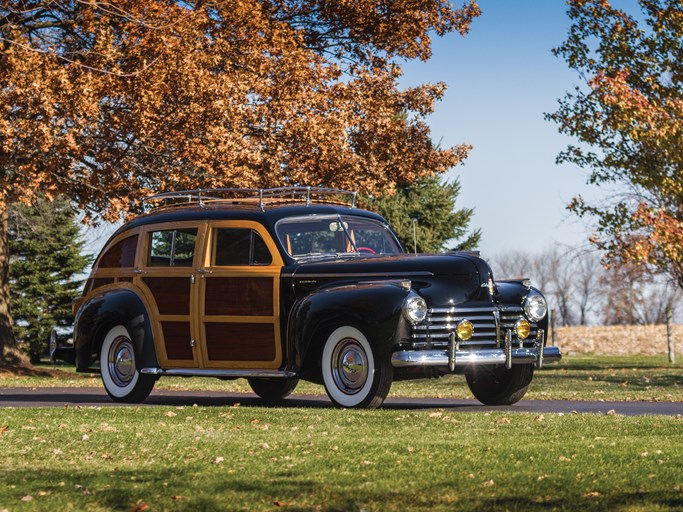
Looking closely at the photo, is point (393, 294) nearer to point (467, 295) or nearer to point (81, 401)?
point (467, 295)

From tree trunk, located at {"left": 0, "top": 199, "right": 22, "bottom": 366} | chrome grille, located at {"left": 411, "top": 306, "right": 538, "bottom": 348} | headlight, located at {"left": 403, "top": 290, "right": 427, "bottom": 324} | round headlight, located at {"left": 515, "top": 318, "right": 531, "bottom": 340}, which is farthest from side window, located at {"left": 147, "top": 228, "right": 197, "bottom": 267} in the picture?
tree trunk, located at {"left": 0, "top": 199, "right": 22, "bottom": 366}

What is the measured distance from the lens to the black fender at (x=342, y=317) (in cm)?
1184

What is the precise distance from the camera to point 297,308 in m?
12.5

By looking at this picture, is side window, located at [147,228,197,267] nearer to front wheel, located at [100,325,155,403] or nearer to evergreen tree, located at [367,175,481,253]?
front wheel, located at [100,325,155,403]

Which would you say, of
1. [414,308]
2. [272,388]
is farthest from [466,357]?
[272,388]

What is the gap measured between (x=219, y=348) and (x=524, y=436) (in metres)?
4.61

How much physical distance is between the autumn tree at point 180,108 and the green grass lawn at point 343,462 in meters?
11.4

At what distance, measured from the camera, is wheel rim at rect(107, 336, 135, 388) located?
14.2m

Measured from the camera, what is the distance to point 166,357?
Answer: 13.8 metres

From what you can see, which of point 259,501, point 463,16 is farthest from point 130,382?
point 463,16

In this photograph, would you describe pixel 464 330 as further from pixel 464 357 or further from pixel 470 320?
pixel 464 357

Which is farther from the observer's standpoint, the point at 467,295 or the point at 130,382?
the point at 130,382

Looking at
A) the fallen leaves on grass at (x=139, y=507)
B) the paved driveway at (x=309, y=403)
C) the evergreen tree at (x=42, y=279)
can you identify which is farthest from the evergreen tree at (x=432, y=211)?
the fallen leaves on grass at (x=139, y=507)

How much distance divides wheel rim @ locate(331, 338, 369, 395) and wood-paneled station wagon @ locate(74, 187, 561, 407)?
1 cm
